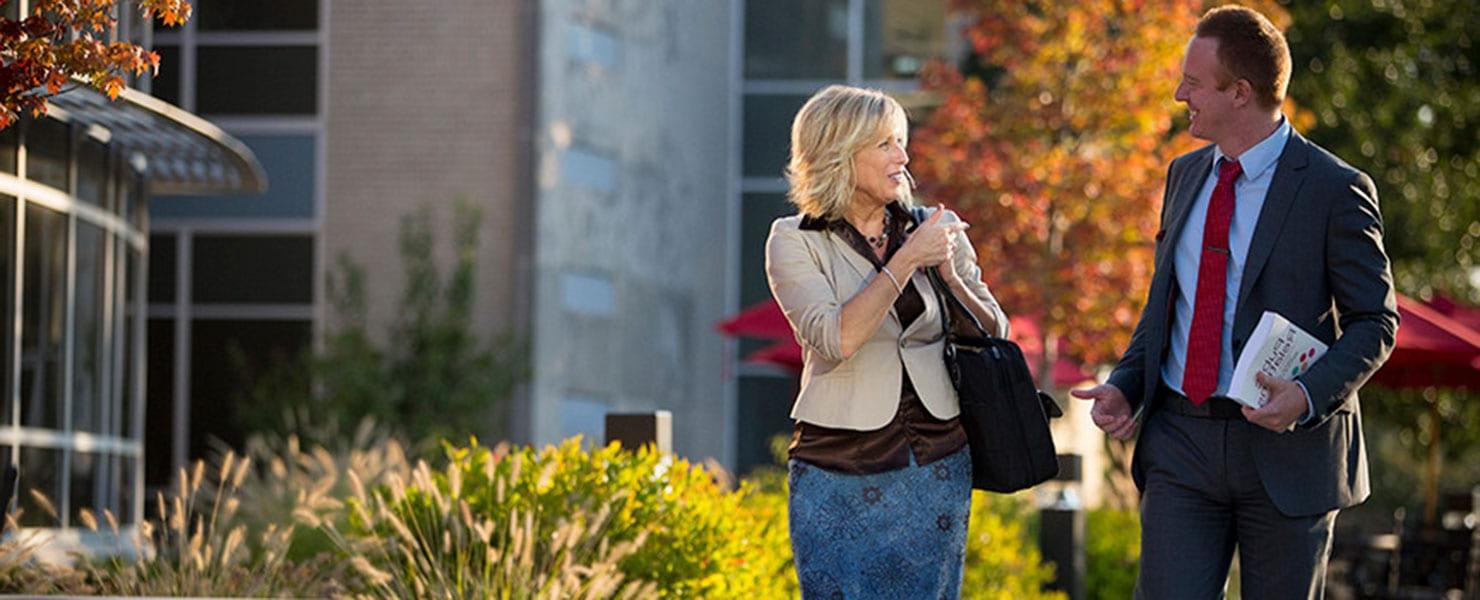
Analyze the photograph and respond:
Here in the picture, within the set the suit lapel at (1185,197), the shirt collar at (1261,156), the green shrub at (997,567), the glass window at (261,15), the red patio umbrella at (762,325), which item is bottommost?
the green shrub at (997,567)

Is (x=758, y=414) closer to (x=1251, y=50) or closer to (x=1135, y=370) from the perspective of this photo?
(x=1135, y=370)

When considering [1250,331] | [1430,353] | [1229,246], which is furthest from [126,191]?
[1250,331]

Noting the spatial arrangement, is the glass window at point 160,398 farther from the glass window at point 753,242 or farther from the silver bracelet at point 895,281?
the silver bracelet at point 895,281

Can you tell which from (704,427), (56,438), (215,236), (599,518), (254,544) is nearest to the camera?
(599,518)

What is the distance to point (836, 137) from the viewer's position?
18.6ft

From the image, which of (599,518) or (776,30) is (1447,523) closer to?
(776,30)

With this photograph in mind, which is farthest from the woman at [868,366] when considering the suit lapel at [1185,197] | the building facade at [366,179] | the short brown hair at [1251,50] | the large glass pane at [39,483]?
the building facade at [366,179]

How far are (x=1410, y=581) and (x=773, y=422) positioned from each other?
1056 centimetres

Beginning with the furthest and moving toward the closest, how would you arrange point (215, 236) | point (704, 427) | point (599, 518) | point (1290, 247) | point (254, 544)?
point (704, 427) → point (215, 236) → point (254, 544) → point (599, 518) → point (1290, 247)

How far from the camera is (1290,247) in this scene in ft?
17.7

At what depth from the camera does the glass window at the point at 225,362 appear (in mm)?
21812

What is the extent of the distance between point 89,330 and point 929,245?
12.4m

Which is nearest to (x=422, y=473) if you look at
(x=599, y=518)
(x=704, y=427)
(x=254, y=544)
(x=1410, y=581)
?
(x=599, y=518)

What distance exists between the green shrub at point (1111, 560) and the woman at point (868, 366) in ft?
27.7
